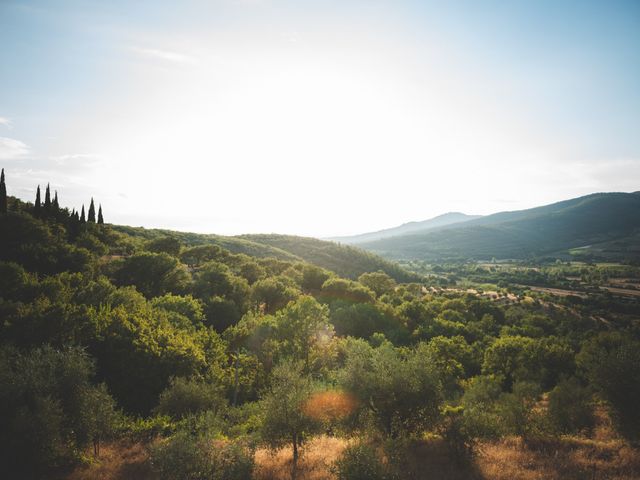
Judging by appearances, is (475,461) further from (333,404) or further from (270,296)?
(270,296)

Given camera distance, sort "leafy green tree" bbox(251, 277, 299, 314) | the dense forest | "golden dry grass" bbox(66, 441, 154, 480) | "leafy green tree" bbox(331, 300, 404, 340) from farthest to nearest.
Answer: "leafy green tree" bbox(251, 277, 299, 314)
"leafy green tree" bbox(331, 300, 404, 340)
"golden dry grass" bbox(66, 441, 154, 480)
the dense forest

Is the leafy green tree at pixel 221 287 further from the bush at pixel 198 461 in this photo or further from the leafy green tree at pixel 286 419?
the bush at pixel 198 461

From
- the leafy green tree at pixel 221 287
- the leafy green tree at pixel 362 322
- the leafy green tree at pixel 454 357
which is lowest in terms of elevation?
the leafy green tree at pixel 454 357

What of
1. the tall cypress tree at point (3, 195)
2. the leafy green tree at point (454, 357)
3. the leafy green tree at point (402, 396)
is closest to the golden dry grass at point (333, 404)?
the leafy green tree at point (402, 396)

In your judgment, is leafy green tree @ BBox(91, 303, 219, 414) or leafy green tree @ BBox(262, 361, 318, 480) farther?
leafy green tree @ BBox(91, 303, 219, 414)

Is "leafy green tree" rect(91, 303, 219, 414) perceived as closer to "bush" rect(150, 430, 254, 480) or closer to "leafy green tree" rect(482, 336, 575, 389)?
"bush" rect(150, 430, 254, 480)

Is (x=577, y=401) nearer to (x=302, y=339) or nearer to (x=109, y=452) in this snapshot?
(x=302, y=339)

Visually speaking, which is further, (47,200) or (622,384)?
(47,200)

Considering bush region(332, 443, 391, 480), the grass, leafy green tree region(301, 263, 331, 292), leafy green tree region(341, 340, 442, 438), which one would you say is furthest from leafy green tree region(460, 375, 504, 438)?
leafy green tree region(301, 263, 331, 292)

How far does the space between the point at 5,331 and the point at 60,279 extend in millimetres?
17273

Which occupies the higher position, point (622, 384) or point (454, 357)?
point (622, 384)

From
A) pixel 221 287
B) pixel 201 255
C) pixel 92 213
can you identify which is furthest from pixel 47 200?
pixel 221 287

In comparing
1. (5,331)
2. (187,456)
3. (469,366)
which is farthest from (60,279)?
(469,366)

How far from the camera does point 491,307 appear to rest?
381ft
